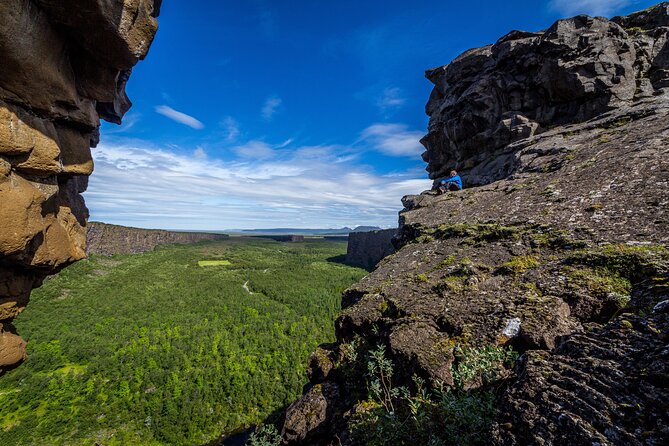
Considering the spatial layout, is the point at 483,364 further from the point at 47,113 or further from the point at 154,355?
the point at 154,355

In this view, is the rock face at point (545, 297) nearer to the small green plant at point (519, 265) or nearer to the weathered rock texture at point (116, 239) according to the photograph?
the small green plant at point (519, 265)

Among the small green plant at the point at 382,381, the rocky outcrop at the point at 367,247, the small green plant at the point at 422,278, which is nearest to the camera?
the small green plant at the point at 382,381

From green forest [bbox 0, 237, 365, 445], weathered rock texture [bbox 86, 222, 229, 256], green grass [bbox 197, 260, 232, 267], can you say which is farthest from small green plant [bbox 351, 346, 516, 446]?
green grass [bbox 197, 260, 232, 267]

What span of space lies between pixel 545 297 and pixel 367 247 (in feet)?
561

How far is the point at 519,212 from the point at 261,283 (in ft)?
417

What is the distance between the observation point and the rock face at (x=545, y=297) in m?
4.01

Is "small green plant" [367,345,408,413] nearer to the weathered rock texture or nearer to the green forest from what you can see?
the green forest

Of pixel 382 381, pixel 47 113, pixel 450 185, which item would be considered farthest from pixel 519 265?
pixel 47 113

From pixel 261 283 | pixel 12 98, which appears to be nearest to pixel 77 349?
pixel 261 283

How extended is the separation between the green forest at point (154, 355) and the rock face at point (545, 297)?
197ft

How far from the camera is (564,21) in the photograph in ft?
79.7

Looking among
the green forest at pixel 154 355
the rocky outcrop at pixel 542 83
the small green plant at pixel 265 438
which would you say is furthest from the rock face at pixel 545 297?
the green forest at pixel 154 355

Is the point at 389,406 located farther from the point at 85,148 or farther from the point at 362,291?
the point at 85,148

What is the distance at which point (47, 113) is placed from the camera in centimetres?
1187
